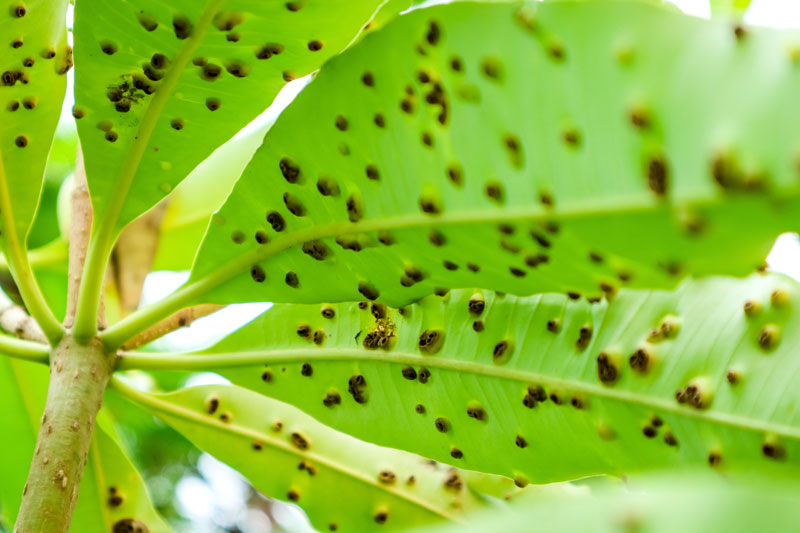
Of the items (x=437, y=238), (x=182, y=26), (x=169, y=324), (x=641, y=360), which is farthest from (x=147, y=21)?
(x=641, y=360)

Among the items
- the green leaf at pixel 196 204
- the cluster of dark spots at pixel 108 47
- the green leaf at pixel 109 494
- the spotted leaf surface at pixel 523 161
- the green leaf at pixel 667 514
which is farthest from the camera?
the green leaf at pixel 196 204

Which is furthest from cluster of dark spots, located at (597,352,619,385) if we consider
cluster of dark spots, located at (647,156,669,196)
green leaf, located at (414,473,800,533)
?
green leaf, located at (414,473,800,533)

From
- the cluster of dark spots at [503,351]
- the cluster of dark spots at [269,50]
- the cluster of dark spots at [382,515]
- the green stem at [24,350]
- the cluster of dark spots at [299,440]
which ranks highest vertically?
the cluster of dark spots at [269,50]

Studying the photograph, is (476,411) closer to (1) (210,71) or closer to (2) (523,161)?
(2) (523,161)

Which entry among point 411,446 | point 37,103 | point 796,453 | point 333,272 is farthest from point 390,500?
point 37,103

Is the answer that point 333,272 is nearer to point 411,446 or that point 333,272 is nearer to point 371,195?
point 371,195

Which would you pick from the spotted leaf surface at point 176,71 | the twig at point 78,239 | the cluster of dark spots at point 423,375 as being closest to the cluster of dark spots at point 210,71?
the spotted leaf surface at point 176,71

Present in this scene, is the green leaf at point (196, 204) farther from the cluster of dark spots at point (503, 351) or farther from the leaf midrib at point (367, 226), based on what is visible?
the cluster of dark spots at point (503, 351)

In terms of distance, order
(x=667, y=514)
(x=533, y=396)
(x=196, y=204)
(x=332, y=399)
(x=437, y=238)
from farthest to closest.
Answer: (x=196, y=204), (x=332, y=399), (x=533, y=396), (x=437, y=238), (x=667, y=514)
